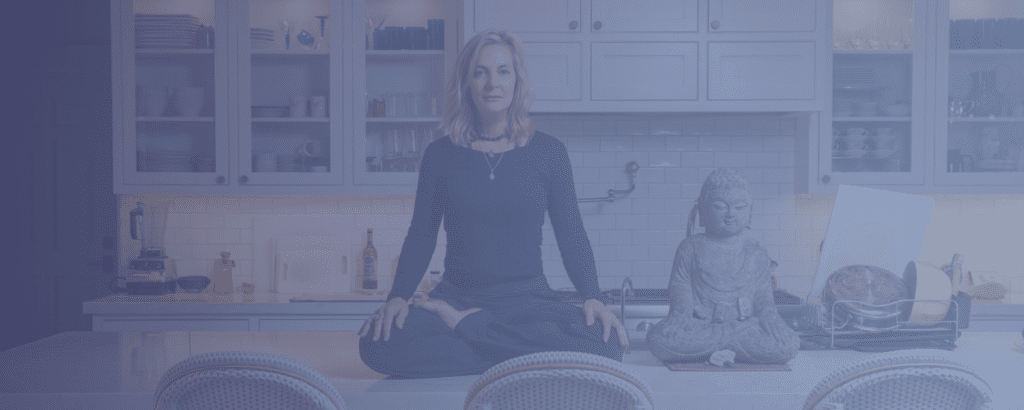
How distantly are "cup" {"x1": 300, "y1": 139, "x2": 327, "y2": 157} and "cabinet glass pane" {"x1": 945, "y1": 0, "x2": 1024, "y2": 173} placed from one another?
264 cm

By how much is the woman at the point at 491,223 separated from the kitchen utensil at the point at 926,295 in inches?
26.4

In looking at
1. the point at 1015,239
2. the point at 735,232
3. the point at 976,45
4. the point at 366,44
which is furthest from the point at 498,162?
the point at 1015,239

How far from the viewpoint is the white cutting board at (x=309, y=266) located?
3.39 m

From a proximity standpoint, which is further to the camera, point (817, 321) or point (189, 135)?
point (189, 135)

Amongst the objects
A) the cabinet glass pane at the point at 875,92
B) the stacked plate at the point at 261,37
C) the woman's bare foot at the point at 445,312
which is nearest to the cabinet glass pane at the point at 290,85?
the stacked plate at the point at 261,37

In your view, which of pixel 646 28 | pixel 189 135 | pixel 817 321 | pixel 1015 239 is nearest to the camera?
pixel 817 321

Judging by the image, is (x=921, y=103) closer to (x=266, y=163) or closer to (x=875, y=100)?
(x=875, y=100)

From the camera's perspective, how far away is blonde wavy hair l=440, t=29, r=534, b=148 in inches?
57.8

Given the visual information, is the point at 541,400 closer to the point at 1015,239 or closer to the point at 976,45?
the point at 976,45

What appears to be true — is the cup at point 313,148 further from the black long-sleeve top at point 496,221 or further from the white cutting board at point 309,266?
the black long-sleeve top at point 496,221

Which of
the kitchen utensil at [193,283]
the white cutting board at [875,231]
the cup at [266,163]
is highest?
the cup at [266,163]

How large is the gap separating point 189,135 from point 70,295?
1.54m

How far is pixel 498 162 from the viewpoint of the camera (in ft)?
4.89

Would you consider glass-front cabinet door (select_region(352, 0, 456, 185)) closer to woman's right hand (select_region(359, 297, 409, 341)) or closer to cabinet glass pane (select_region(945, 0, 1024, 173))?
woman's right hand (select_region(359, 297, 409, 341))
